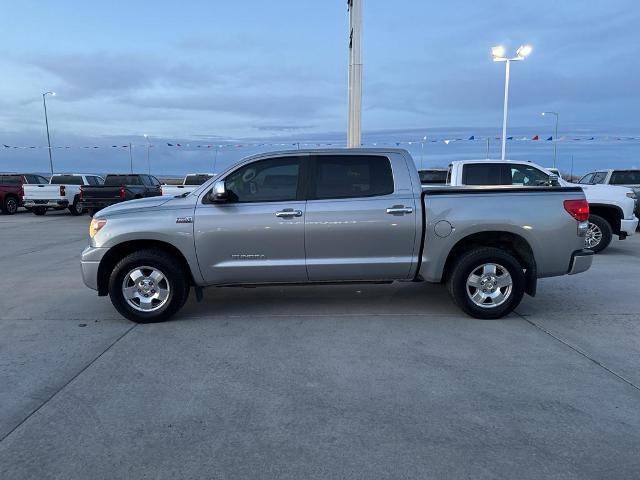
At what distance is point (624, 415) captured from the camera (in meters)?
3.42

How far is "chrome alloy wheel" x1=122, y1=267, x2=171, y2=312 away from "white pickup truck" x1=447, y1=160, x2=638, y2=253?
7.36 m

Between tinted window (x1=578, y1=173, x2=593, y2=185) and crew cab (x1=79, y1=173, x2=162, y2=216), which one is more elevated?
tinted window (x1=578, y1=173, x2=593, y2=185)

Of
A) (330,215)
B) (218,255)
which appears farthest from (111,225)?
(330,215)

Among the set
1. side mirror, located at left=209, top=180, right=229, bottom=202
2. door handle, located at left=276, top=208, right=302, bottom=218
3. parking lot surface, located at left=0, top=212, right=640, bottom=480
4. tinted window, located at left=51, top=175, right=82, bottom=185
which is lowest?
parking lot surface, located at left=0, top=212, right=640, bottom=480

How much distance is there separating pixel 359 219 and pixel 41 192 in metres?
19.8

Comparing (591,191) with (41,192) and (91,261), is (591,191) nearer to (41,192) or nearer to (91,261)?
(91,261)

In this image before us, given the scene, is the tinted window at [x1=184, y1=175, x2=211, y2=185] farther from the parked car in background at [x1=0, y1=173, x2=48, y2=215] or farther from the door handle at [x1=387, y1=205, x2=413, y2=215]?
the door handle at [x1=387, y1=205, x2=413, y2=215]

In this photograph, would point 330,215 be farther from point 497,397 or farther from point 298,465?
point 298,465

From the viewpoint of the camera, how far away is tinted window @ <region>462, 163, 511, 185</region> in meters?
10.9

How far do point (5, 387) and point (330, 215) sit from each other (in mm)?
3363

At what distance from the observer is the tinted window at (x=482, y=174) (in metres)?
10.9

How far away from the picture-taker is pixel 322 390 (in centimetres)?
385

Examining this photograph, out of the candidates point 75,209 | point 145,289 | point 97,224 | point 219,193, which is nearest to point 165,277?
point 145,289

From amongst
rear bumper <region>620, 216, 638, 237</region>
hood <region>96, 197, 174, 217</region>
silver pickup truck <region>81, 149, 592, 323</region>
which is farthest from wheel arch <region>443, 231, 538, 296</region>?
rear bumper <region>620, 216, 638, 237</region>
